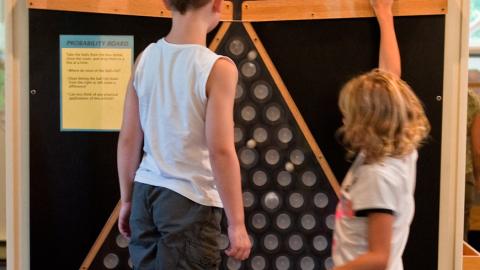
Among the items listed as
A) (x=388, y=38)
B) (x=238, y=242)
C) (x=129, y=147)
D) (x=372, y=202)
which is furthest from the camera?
(x=388, y=38)

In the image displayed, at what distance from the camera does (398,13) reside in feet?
5.61

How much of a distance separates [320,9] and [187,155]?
77 cm

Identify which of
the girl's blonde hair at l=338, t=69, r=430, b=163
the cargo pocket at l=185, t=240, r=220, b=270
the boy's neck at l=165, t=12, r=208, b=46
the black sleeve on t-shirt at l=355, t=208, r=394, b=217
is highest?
the boy's neck at l=165, t=12, r=208, b=46

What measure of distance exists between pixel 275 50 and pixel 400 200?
0.78 metres

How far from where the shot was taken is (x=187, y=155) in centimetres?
122

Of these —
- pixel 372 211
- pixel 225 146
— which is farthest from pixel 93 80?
pixel 372 211

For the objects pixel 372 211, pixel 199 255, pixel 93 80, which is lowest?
pixel 199 255

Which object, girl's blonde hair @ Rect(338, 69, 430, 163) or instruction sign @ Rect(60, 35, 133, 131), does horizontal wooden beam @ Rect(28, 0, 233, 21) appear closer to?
instruction sign @ Rect(60, 35, 133, 131)

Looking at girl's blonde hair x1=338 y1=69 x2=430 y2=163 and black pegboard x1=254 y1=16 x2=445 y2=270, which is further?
black pegboard x1=254 y1=16 x2=445 y2=270

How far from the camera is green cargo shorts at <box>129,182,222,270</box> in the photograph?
3.91 feet

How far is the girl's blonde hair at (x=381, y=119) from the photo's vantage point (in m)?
1.14

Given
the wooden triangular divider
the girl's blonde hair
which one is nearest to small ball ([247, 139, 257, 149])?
the wooden triangular divider

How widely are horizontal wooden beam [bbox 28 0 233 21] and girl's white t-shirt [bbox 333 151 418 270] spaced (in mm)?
800

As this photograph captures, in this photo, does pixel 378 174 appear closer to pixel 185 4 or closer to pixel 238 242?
pixel 238 242
